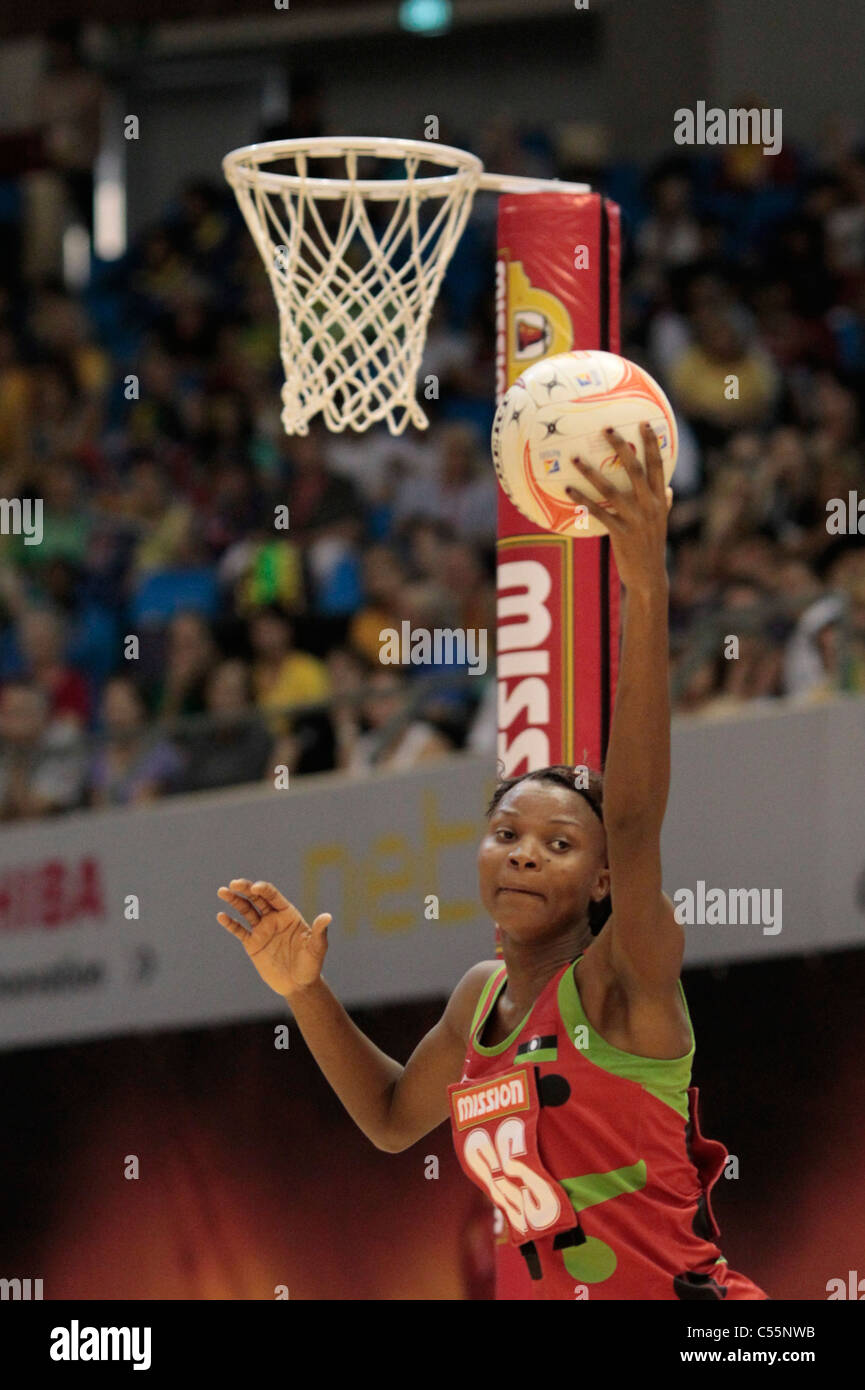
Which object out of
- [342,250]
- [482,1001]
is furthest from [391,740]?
[482,1001]

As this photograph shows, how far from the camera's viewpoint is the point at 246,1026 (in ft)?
30.5

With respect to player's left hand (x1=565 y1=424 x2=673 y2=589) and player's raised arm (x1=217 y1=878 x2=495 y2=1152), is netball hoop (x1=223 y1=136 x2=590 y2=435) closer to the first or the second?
player's raised arm (x1=217 y1=878 x2=495 y2=1152)

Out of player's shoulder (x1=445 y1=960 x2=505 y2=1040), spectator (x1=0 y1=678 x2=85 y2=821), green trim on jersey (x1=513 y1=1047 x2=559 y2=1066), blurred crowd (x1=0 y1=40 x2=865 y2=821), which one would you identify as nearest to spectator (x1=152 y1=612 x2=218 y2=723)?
blurred crowd (x1=0 y1=40 x2=865 y2=821)

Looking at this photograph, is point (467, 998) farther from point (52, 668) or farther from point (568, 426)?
point (52, 668)

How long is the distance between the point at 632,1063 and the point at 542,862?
1.34 feet

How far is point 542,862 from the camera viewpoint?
4.12 meters

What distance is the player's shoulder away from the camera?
4.48 meters

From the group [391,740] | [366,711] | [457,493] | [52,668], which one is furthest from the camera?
[52,668]

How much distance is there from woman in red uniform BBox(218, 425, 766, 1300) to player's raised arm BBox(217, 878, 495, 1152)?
0.17 m

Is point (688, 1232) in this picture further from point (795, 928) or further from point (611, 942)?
point (795, 928)

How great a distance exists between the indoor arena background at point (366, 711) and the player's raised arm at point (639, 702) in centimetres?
427

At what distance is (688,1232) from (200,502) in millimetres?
8536

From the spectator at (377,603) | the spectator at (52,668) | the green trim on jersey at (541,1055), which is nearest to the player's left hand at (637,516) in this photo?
the green trim on jersey at (541,1055)

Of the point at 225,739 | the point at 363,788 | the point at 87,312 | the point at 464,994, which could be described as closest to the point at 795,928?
the point at 363,788
